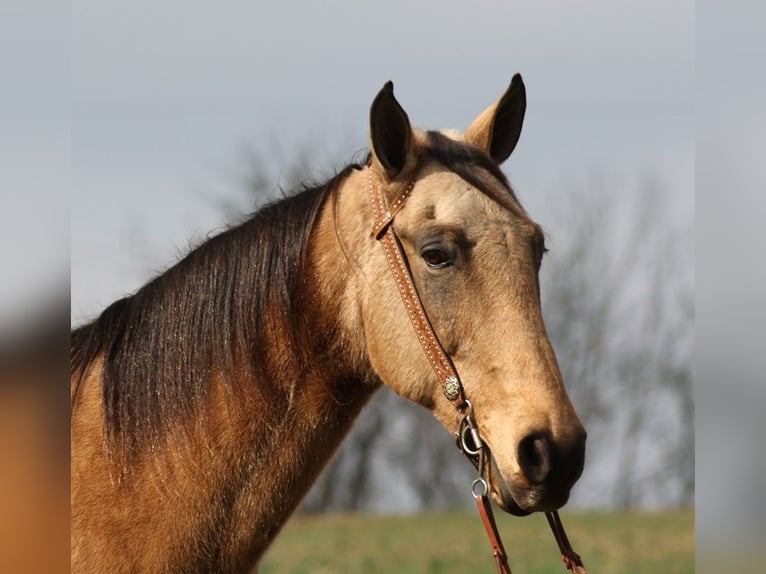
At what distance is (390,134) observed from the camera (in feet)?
12.8

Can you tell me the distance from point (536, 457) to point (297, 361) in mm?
1109

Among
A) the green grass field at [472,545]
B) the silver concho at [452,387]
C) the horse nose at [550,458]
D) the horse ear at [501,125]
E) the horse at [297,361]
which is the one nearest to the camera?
the horse nose at [550,458]

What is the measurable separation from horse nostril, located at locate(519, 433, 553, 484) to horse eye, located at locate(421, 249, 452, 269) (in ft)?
2.66

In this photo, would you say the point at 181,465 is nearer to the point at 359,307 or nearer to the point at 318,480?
the point at 318,480

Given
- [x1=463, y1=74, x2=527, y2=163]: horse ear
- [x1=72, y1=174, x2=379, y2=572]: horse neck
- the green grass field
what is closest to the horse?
[x1=72, y1=174, x2=379, y2=572]: horse neck

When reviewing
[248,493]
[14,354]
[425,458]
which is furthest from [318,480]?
[425,458]

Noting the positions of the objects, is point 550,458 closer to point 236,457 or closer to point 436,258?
point 436,258

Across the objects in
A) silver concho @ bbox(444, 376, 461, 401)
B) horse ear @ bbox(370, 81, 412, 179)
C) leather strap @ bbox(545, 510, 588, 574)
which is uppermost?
horse ear @ bbox(370, 81, 412, 179)

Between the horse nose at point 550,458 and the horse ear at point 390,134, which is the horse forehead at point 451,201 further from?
the horse nose at point 550,458

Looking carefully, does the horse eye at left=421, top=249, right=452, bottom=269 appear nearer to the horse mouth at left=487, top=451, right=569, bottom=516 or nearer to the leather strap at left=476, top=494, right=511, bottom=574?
the horse mouth at left=487, top=451, right=569, bottom=516

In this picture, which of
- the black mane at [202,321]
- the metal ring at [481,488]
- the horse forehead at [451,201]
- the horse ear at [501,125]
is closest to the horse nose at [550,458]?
the metal ring at [481,488]

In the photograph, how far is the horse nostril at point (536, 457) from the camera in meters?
3.21

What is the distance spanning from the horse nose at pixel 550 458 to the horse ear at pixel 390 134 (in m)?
1.35

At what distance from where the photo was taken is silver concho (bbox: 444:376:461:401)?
3602 millimetres
